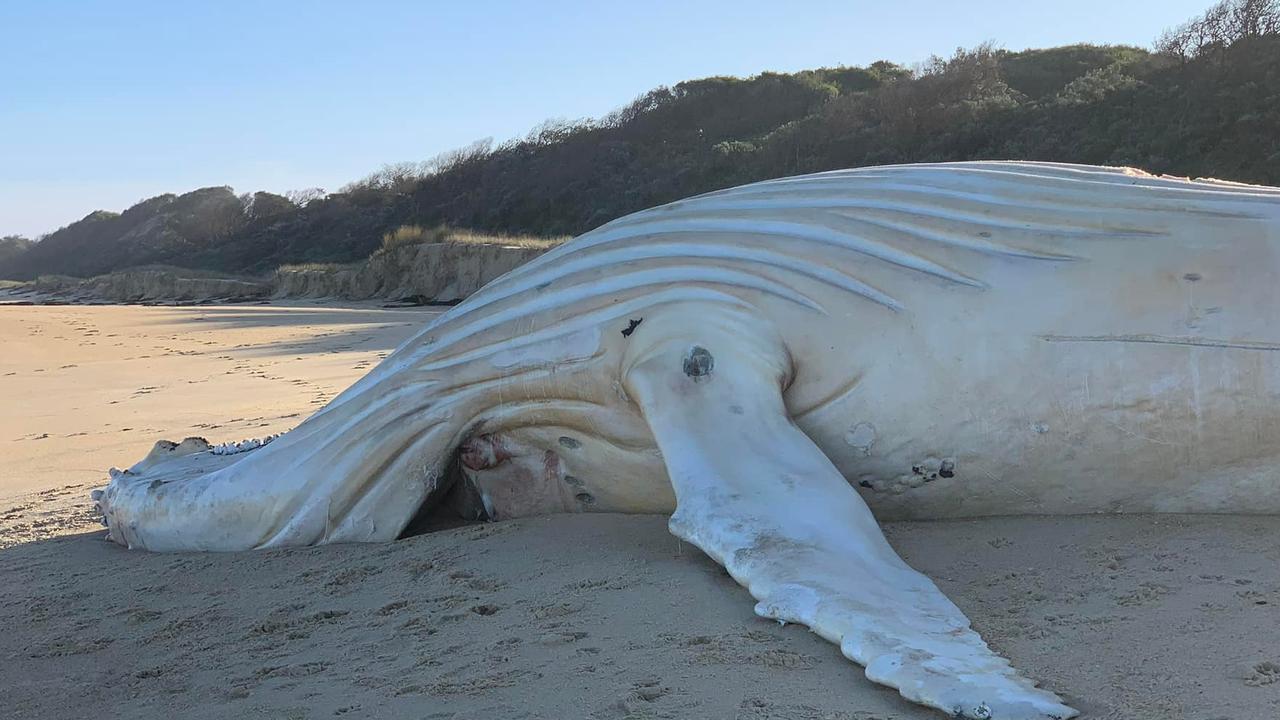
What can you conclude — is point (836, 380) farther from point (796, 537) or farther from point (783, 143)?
point (783, 143)

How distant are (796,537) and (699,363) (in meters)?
0.79

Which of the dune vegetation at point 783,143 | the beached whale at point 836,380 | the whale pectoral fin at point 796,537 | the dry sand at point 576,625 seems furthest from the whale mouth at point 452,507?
the dune vegetation at point 783,143

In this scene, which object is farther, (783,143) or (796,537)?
(783,143)

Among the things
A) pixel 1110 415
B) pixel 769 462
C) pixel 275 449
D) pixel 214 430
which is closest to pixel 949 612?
pixel 769 462

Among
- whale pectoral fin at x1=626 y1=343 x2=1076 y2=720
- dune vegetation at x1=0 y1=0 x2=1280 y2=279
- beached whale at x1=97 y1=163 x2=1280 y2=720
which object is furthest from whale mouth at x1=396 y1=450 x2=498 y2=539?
dune vegetation at x1=0 y1=0 x2=1280 y2=279

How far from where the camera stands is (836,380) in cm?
352

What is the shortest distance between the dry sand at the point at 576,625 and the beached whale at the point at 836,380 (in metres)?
0.16

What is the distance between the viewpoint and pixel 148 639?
3168mm

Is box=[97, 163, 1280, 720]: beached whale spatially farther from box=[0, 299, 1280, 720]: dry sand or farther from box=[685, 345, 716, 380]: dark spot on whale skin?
box=[0, 299, 1280, 720]: dry sand

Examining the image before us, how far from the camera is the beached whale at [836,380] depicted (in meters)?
3.22

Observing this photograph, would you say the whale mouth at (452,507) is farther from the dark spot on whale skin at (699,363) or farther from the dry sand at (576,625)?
the dark spot on whale skin at (699,363)

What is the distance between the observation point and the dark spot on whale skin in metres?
3.42

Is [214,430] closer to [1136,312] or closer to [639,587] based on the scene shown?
[639,587]

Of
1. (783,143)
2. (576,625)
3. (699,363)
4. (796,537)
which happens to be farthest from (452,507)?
(783,143)
